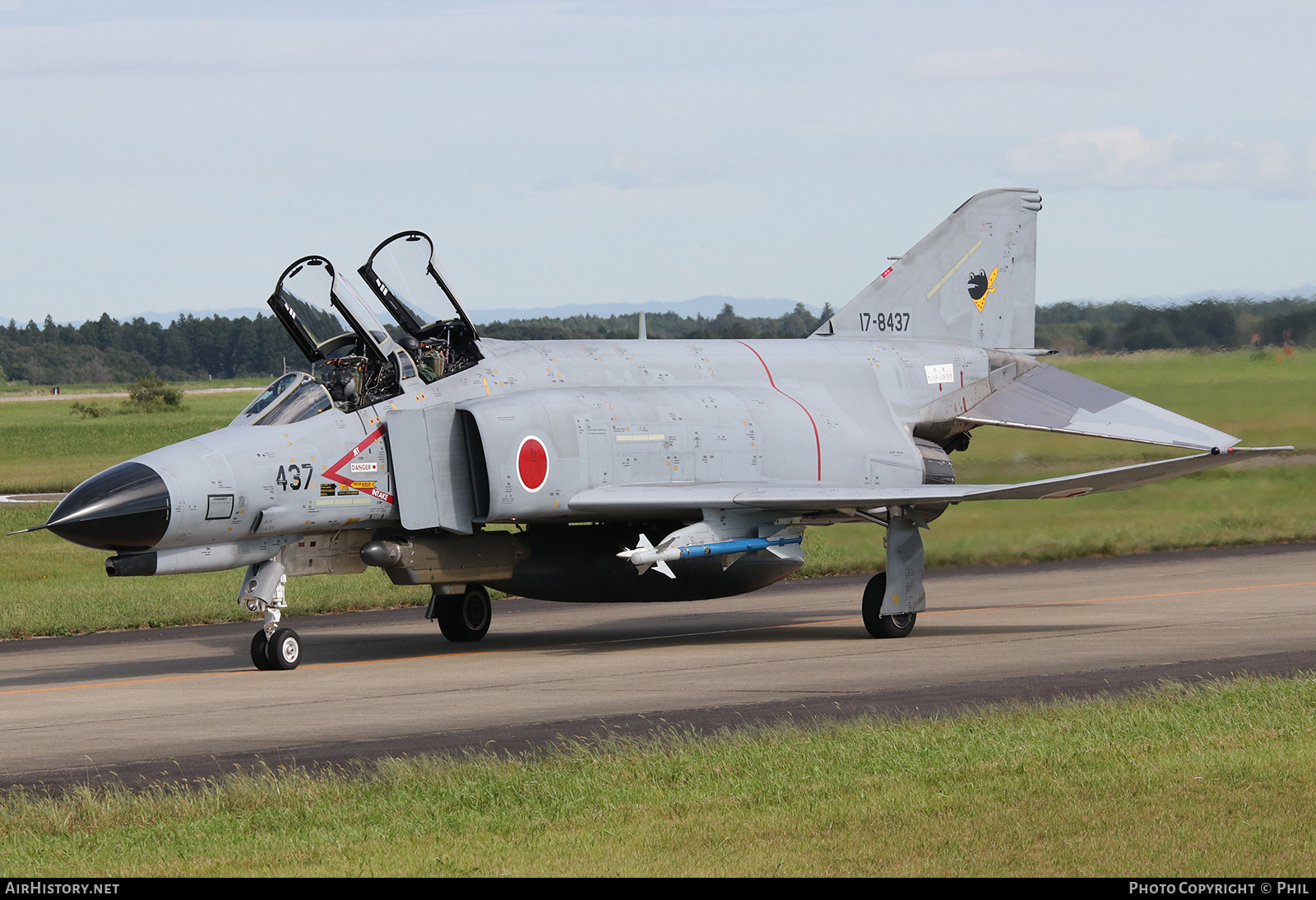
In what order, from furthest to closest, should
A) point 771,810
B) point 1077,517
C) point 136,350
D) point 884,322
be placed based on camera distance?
point 136,350, point 1077,517, point 884,322, point 771,810

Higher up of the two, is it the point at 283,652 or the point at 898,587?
the point at 898,587

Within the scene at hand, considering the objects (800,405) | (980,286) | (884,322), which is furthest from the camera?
(980,286)

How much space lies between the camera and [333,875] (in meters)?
A: 7.11

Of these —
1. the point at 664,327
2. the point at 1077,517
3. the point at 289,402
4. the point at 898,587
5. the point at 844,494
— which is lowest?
the point at 1077,517

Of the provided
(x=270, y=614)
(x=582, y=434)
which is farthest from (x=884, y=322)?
(x=270, y=614)

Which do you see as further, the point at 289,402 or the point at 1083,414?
the point at 1083,414

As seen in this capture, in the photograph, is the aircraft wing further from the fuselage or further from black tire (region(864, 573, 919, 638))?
black tire (region(864, 573, 919, 638))

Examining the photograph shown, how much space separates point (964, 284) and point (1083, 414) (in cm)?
253

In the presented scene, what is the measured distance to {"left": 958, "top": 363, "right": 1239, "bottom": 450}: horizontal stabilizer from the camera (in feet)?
63.5

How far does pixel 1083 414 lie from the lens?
777 inches

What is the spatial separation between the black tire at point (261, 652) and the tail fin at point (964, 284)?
8808 mm

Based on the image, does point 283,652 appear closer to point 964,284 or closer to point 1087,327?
point 964,284

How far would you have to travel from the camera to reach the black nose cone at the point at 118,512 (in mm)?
13539

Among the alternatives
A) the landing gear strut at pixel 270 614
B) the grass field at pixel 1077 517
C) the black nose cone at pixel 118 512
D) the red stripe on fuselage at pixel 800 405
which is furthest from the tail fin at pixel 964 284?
the black nose cone at pixel 118 512
